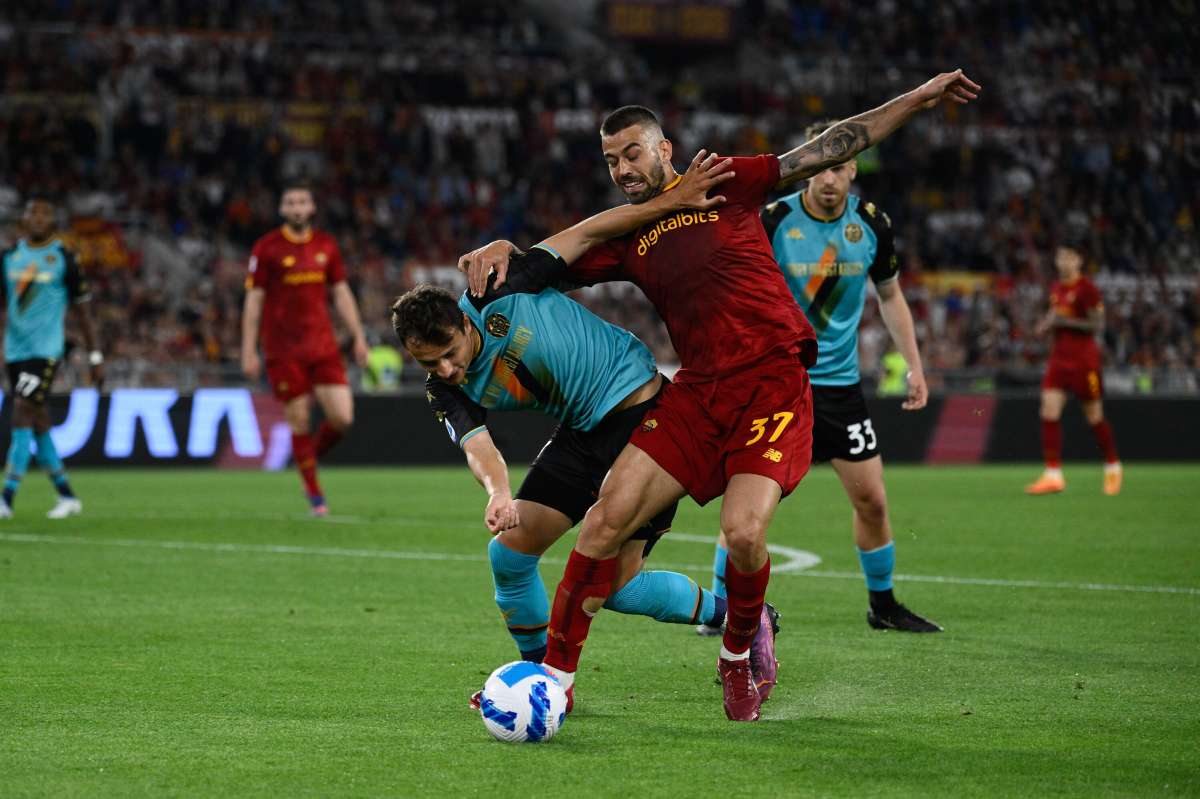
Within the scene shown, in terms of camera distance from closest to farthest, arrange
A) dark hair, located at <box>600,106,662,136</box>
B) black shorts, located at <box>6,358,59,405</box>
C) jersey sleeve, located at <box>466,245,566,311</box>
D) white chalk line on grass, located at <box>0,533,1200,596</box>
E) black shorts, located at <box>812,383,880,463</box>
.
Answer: jersey sleeve, located at <box>466,245,566,311</box>
dark hair, located at <box>600,106,662,136</box>
black shorts, located at <box>812,383,880,463</box>
white chalk line on grass, located at <box>0,533,1200,596</box>
black shorts, located at <box>6,358,59,405</box>

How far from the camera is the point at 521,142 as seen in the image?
32.2m

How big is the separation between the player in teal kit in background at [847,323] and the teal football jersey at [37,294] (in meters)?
7.12

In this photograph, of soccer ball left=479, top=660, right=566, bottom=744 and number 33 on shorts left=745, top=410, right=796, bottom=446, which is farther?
number 33 on shorts left=745, top=410, right=796, bottom=446

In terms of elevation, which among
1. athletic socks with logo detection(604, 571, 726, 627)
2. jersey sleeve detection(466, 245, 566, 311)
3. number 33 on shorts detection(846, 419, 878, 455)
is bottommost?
athletic socks with logo detection(604, 571, 726, 627)

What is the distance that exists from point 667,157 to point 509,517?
1.58 meters

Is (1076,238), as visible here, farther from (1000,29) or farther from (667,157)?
(667,157)

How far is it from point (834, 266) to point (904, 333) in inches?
19.3

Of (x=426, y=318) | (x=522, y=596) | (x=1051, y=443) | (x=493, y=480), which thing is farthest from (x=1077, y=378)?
(x=426, y=318)

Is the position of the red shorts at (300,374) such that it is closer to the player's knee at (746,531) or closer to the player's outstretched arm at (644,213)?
the player's outstretched arm at (644,213)

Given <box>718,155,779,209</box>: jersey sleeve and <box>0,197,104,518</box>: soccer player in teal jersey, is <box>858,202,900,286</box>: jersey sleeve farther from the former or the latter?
<box>0,197,104,518</box>: soccer player in teal jersey

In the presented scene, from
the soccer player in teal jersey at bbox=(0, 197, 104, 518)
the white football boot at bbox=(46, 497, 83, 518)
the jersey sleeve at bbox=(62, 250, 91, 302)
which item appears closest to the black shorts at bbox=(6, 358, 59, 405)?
the soccer player in teal jersey at bbox=(0, 197, 104, 518)

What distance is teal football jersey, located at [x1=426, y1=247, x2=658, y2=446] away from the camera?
18.5 feet

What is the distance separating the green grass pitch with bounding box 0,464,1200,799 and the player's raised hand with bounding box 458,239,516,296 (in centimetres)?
140

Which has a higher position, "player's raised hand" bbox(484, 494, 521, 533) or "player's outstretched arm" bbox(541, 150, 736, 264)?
"player's outstretched arm" bbox(541, 150, 736, 264)
